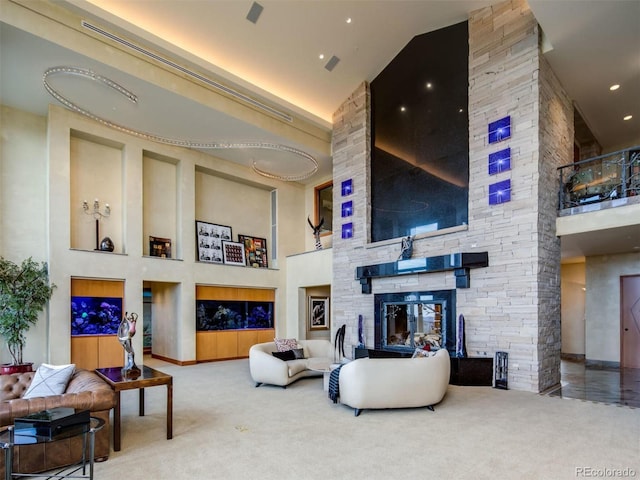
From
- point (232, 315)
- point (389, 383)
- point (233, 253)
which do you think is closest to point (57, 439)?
point (389, 383)

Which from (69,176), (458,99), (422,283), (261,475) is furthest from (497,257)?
(69,176)

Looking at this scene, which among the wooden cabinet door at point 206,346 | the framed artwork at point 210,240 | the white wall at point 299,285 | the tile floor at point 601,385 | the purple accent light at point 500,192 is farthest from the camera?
the white wall at point 299,285

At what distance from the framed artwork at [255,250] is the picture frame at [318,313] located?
6.33 ft

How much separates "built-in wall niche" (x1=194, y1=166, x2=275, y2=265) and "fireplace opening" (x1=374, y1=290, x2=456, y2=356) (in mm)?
4777

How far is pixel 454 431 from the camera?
4.30 meters

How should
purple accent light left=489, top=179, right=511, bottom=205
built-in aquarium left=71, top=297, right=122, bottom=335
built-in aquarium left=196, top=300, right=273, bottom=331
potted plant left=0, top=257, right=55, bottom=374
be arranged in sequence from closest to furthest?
purple accent light left=489, top=179, right=511, bottom=205, potted plant left=0, top=257, right=55, bottom=374, built-in aquarium left=71, top=297, right=122, bottom=335, built-in aquarium left=196, top=300, right=273, bottom=331

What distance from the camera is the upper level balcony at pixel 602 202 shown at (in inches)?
243

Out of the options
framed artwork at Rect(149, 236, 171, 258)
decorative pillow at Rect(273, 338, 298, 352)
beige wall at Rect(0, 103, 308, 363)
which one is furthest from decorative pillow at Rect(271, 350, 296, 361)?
framed artwork at Rect(149, 236, 171, 258)

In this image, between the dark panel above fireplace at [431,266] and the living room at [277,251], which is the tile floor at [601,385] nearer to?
the living room at [277,251]

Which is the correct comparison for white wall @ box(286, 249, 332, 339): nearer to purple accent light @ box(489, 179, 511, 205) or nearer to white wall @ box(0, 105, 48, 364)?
purple accent light @ box(489, 179, 511, 205)

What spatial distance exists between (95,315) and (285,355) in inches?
175

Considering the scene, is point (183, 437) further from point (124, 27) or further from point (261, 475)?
point (124, 27)

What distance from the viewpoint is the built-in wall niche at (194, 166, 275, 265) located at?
35.6 ft

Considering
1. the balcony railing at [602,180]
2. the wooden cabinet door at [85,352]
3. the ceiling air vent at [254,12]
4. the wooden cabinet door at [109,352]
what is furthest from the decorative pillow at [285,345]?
the ceiling air vent at [254,12]
